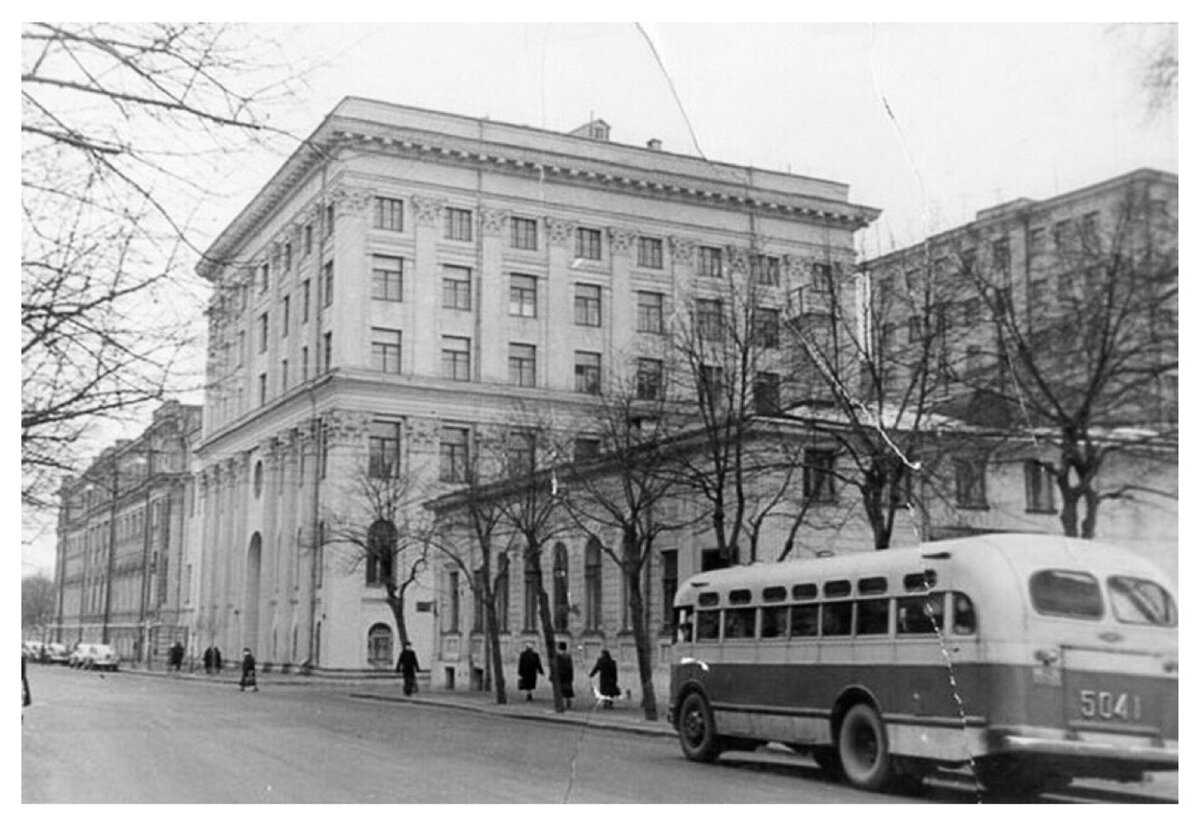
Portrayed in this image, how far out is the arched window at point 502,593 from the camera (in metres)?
11.3

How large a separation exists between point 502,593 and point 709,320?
286 centimetres

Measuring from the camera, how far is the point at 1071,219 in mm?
9094

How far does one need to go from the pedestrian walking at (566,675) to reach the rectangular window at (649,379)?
223 centimetres

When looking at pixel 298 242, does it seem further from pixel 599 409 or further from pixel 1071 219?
pixel 1071 219

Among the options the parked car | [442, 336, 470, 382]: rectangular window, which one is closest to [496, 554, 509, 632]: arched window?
[442, 336, 470, 382]: rectangular window

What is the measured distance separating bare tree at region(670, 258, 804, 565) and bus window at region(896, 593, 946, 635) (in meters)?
1.33

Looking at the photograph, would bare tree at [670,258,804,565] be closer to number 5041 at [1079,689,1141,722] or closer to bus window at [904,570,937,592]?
bus window at [904,570,937,592]

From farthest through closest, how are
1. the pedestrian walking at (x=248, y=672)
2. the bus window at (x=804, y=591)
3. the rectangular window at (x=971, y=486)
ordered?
1. the pedestrian walking at (x=248, y=672)
2. the bus window at (x=804, y=591)
3. the rectangular window at (x=971, y=486)

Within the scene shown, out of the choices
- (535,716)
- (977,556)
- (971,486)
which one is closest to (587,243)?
(971,486)

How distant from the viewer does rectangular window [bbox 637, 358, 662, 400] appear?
408 inches

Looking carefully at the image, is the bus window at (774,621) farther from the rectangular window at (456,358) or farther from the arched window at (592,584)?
the rectangular window at (456,358)

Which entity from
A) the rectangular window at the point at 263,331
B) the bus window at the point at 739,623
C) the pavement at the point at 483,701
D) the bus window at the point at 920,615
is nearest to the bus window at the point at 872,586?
the bus window at the point at 920,615

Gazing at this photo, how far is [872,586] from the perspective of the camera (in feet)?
29.7

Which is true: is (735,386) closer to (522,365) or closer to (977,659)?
(522,365)
